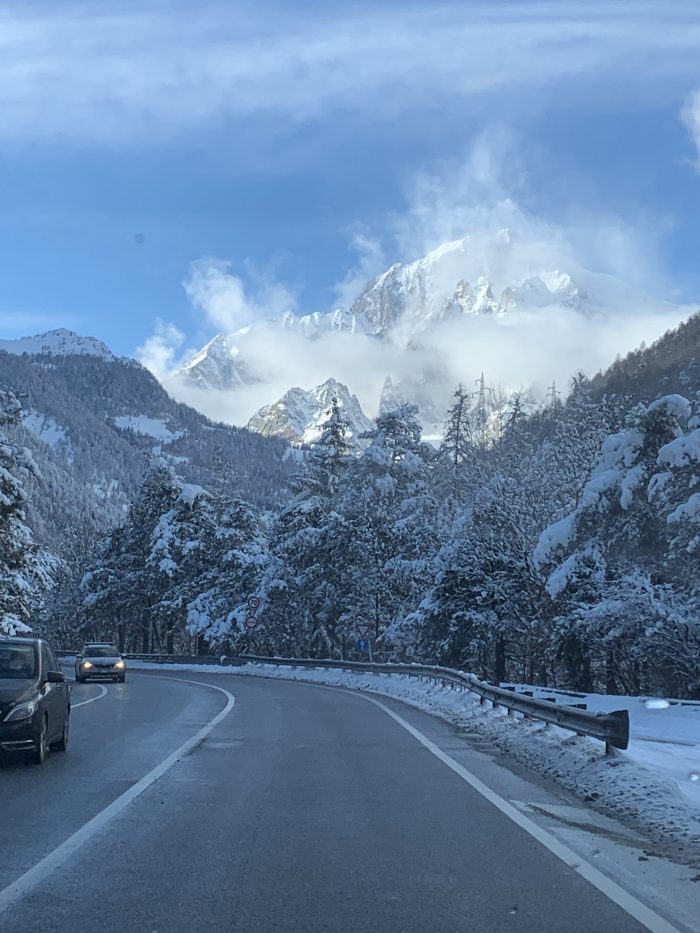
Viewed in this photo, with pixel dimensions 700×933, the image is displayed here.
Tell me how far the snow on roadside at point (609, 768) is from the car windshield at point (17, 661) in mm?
6422

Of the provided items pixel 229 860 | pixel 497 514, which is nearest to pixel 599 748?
pixel 229 860

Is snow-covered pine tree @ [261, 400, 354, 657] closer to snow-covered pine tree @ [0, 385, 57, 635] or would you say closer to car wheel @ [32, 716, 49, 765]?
snow-covered pine tree @ [0, 385, 57, 635]

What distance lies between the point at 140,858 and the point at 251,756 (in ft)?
20.0

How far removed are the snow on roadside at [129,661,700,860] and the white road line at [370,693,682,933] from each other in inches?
34.9

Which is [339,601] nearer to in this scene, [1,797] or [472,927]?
[1,797]

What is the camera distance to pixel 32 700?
11570 mm

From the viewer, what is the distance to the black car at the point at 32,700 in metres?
11.3

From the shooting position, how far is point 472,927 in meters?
5.52

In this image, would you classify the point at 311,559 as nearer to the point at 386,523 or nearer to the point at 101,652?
the point at 386,523

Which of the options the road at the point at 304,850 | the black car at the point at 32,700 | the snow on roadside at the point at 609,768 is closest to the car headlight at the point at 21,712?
the black car at the point at 32,700

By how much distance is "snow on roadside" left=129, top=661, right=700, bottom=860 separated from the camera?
28.0 feet

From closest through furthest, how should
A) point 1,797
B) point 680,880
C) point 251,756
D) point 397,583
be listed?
point 680,880 → point 1,797 → point 251,756 → point 397,583

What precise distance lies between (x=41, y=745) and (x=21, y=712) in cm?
59

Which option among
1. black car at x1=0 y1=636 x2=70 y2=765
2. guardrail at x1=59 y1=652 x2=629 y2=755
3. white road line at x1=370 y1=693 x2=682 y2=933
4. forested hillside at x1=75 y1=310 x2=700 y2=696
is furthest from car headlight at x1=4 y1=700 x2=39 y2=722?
forested hillside at x1=75 y1=310 x2=700 y2=696
